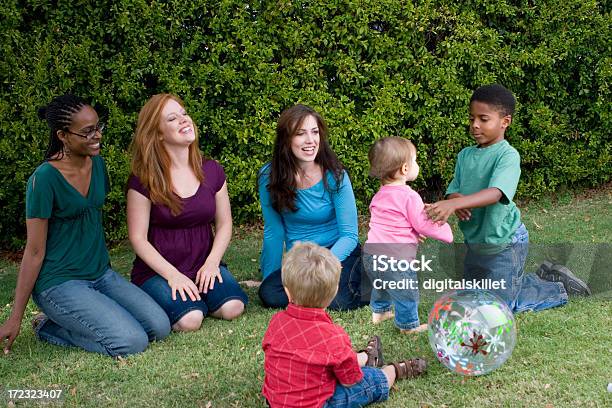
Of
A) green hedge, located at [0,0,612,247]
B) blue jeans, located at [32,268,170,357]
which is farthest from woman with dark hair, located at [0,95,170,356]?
green hedge, located at [0,0,612,247]

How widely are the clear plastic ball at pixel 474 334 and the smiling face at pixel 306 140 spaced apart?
159 centimetres

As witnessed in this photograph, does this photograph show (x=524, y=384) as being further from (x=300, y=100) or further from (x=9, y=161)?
(x=9, y=161)

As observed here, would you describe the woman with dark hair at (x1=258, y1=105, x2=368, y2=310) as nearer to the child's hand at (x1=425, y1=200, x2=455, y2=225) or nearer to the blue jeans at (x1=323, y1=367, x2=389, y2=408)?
the child's hand at (x1=425, y1=200, x2=455, y2=225)

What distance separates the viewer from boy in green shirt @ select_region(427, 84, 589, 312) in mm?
4660

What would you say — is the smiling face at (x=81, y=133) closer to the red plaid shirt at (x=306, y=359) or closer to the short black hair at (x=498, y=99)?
the red plaid shirt at (x=306, y=359)

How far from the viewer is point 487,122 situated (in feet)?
15.5

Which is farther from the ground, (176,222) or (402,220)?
(402,220)

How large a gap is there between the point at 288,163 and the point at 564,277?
2.05 m

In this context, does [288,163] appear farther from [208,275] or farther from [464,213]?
[464,213]

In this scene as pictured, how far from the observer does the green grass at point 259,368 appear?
12.1ft

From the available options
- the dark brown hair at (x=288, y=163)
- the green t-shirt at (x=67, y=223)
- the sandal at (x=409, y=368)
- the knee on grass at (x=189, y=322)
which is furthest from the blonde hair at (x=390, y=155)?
the green t-shirt at (x=67, y=223)

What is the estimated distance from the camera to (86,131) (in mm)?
4582

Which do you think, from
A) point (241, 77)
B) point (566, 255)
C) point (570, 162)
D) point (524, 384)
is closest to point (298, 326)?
point (524, 384)

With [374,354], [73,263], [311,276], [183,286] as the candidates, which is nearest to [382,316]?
[374,354]
